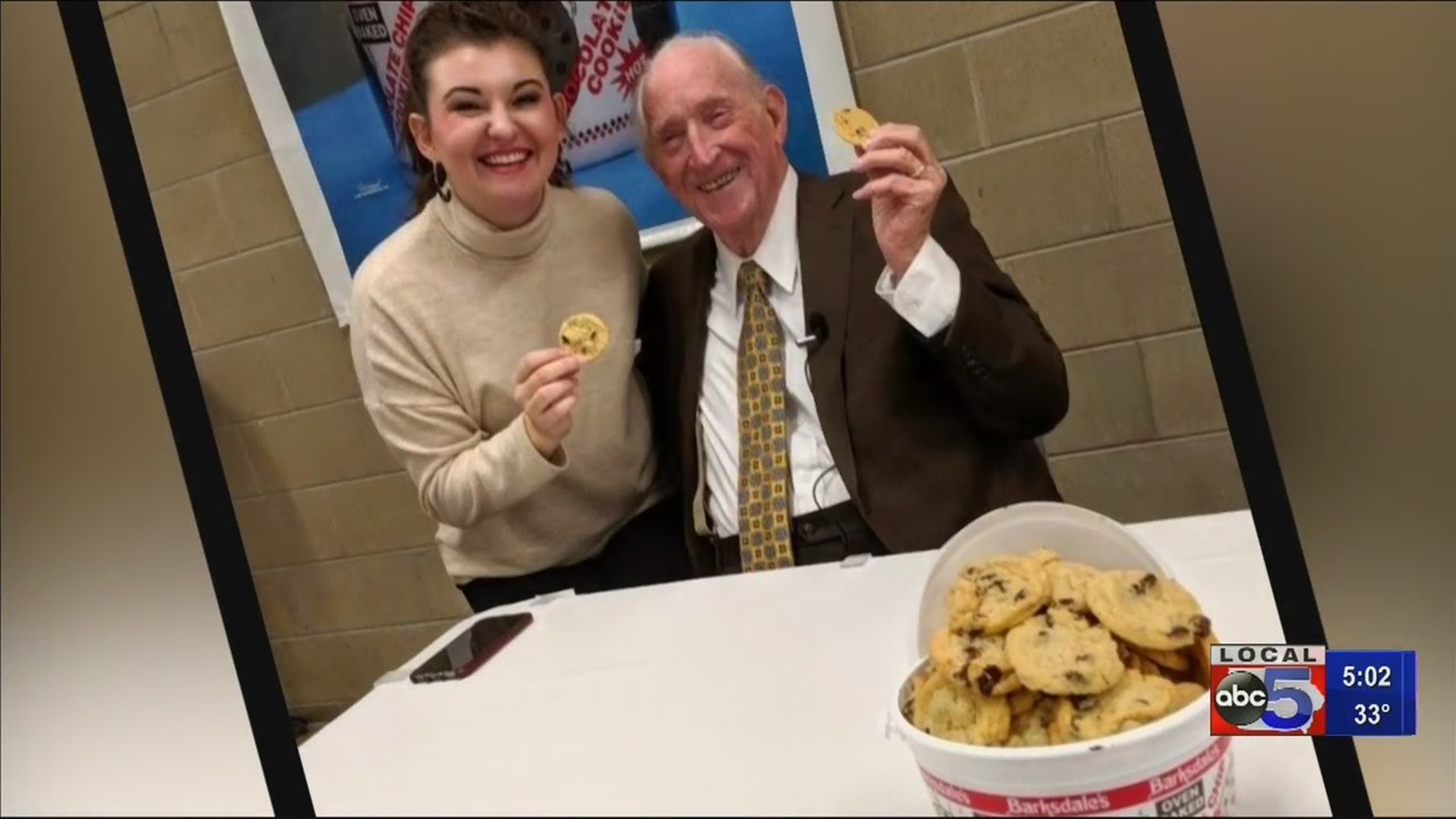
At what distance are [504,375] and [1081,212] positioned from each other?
361mm

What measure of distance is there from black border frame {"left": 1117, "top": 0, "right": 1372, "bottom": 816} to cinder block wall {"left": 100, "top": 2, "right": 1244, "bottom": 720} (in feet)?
0.18

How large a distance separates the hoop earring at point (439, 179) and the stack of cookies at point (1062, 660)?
423 mm

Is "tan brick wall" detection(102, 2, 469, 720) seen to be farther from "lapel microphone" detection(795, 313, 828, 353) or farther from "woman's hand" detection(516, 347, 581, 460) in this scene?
"lapel microphone" detection(795, 313, 828, 353)

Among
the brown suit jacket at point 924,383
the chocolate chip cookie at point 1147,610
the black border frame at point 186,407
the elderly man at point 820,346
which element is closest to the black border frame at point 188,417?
the black border frame at point 186,407

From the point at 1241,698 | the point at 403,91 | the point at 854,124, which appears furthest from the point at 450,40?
the point at 1241,698

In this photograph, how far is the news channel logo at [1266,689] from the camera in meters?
0.48

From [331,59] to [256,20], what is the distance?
63 millimetres

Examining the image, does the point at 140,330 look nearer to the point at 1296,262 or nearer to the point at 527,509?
the point at 527,509

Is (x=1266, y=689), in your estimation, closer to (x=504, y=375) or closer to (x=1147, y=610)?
(x=1147, y=610)

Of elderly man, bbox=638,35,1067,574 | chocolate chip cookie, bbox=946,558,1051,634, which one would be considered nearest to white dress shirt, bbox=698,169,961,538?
elderly man, bbox=638,35,1067,574

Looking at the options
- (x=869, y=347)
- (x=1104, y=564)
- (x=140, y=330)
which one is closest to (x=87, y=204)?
(x=140, y=330)

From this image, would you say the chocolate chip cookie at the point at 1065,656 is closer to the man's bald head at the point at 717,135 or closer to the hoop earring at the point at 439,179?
the man's bald head at the point at 717,135

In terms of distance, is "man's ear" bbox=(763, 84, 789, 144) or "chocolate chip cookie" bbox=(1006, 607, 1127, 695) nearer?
"chocolate chip cookie" bbox=(1006, 607, 1127, 695)

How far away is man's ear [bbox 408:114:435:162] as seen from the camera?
0.73 metres
